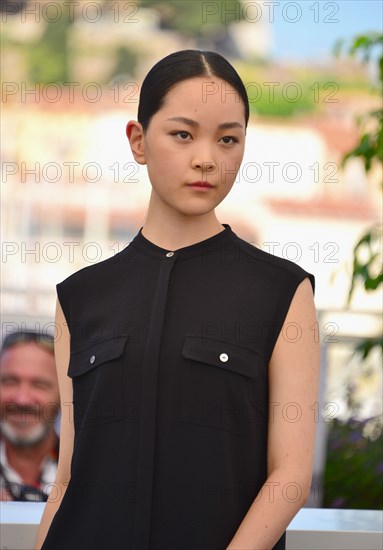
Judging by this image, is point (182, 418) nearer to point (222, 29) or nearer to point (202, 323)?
point (202, 323)

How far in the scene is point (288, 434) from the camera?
1.50 meters

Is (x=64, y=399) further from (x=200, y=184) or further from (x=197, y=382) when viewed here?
(x=200, y=184)

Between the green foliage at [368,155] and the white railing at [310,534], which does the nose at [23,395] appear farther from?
the white railing at [310,534]

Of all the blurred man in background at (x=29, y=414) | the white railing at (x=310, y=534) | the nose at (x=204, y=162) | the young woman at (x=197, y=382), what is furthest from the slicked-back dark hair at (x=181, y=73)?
the blurred man in background at (x=29, y=414)

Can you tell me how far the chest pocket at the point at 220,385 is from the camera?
4.97 ft

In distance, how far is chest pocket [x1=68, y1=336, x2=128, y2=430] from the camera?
5.12ft

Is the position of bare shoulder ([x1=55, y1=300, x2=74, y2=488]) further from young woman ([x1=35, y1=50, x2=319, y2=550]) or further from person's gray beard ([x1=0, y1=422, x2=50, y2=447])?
person's gray beard ([x1=0, y1=422, x2=50, y2=447])

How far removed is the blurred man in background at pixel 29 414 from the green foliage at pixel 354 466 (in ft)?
4.44

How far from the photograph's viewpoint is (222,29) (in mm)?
29000

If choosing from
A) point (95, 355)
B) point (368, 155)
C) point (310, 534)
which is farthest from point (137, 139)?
point (368, 155)

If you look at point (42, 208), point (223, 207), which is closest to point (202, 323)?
point (223, 207)

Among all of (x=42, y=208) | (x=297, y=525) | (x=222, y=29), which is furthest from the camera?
(x=222, y=29)

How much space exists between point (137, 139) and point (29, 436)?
3.04 meters

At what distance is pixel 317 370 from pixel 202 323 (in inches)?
7.2
